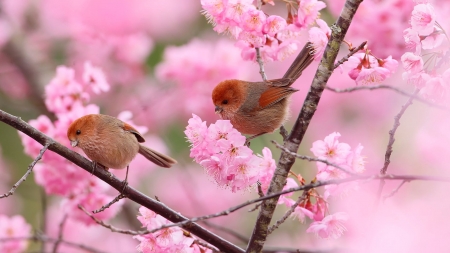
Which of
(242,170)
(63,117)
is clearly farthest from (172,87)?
(242,170)

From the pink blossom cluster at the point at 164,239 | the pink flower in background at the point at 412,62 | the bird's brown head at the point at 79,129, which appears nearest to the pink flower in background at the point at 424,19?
the pink flower in background at the point at 412,62

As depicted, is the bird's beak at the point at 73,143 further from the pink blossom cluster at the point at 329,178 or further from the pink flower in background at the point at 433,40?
the pink flower in background at the point at 433,40

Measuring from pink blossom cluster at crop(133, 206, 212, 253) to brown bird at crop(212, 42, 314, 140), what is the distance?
0.96m

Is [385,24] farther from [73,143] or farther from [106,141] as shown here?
[73,143]

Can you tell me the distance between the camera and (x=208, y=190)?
6516 mm

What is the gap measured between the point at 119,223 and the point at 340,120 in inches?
102

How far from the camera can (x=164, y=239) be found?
2.42 metres

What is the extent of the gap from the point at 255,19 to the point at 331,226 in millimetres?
968

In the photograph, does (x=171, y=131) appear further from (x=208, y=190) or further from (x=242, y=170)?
(x=242, y=170)

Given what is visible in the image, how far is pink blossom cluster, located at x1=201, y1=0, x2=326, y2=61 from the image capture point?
8.68ft

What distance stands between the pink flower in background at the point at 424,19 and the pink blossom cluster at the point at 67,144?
2.03 metres

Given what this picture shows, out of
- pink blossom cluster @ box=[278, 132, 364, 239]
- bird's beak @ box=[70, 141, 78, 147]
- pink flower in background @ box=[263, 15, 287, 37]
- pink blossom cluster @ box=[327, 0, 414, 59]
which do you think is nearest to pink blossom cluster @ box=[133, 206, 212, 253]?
pink blossom cluster @ box=[278, 132, 364, 239]

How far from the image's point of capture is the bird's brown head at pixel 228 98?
3.32 m

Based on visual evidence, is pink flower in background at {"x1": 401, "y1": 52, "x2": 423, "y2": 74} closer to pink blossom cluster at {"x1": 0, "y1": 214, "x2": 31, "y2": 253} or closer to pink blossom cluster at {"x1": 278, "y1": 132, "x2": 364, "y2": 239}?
pink blossom cluster at {"x1": 278, "y1": 132, "x2": 364, "y2": 239}
